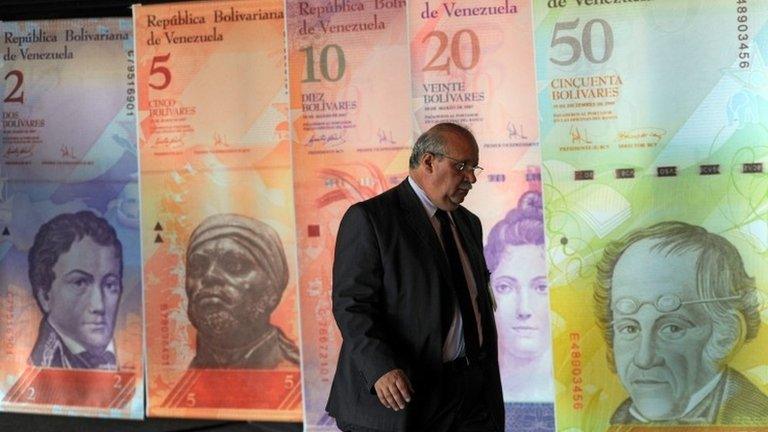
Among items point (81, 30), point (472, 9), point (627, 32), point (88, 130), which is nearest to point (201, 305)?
point (88, 130)

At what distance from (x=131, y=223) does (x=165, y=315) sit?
590 millimetres

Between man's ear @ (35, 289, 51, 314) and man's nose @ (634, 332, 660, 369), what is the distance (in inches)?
134

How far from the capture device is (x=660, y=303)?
4.52 meters

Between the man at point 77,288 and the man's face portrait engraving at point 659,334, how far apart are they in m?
2.88

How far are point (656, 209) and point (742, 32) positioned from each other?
90 centimetres

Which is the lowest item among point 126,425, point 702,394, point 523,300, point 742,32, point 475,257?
point 126,425

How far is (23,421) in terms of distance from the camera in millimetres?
5824

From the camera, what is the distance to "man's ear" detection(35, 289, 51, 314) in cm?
563

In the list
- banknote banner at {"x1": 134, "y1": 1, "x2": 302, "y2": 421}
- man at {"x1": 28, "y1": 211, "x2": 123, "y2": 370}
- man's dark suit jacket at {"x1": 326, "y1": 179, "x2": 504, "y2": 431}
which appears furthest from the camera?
man at {"x1": 28, "y1": 211, "x2": 123, "y2": 370}

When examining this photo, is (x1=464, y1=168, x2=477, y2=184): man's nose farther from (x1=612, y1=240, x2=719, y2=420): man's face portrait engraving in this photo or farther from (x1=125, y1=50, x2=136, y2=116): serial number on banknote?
(x1=125, y1=50, x2=136, y2=116): serial number on banknote
